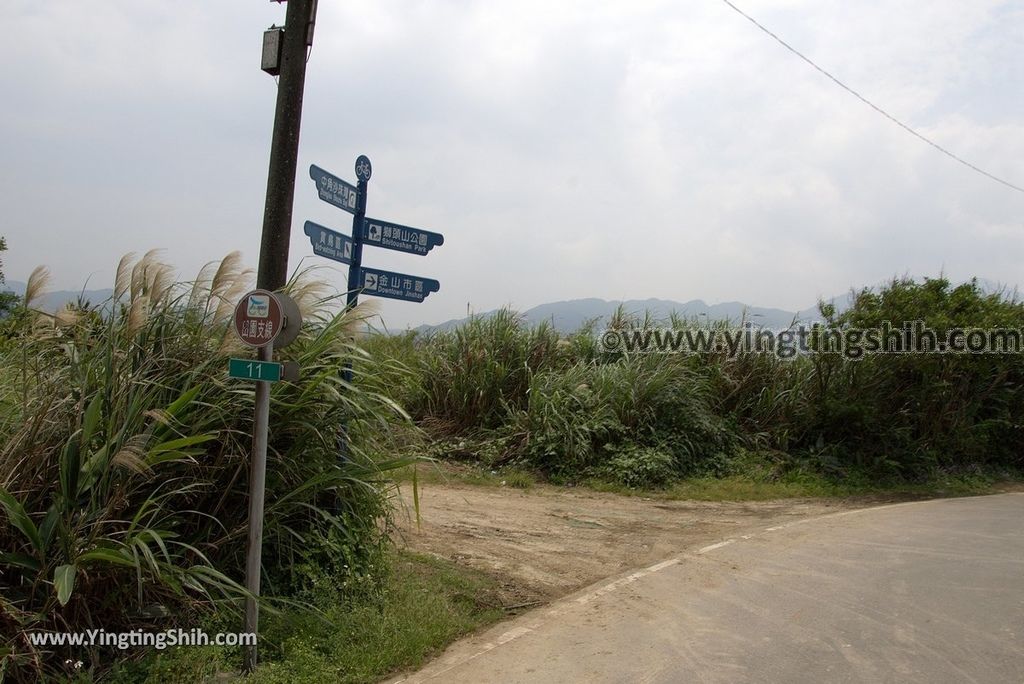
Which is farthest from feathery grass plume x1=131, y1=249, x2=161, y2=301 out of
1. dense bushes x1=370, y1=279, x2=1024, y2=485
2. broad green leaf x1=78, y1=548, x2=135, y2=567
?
dense bushes x1=370, y1=279, x2=1024, y2=485

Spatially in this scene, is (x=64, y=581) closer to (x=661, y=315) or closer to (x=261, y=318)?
(x=261, y=318)

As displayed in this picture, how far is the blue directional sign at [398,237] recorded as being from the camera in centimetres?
755

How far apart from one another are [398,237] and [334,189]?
91 cm

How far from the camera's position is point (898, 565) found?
8.16 metres

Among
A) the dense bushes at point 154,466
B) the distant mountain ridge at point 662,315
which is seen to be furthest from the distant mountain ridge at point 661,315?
Answer: the dense bushes at point 154,466

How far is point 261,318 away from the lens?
4.97m

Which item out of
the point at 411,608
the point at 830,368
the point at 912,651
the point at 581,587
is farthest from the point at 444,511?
the point at 830,368

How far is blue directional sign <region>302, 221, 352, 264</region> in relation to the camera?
688 cm

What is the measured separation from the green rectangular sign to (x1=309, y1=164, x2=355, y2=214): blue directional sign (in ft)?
8.12

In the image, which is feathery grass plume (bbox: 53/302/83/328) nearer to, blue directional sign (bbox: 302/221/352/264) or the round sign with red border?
the round sign with red border

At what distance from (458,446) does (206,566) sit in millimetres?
9366

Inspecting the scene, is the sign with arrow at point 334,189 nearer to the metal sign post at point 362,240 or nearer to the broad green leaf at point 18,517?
the metal sign post at point 362,240

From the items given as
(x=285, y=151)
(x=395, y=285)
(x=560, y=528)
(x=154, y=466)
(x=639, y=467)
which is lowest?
(x=560, y=528)

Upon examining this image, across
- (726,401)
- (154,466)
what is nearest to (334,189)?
(154,466)
